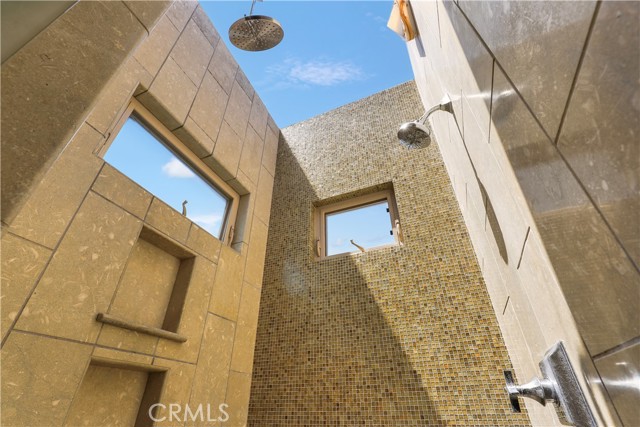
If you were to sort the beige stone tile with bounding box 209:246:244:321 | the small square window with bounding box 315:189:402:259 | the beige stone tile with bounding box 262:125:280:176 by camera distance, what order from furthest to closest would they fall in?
the beige stone tile with bounding box 262:125:280:176 → the small square window with bounding box 315:189:402:259 → the beige stone tile with bounding box 209:246:244:321

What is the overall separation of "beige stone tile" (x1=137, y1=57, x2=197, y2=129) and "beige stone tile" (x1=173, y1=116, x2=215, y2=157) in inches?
1.7

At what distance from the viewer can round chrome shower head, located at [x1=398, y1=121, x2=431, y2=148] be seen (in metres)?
1.48

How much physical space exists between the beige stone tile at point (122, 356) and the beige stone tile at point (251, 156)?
4.81 feet

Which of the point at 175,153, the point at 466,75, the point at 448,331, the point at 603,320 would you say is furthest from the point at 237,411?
the point at 466,75

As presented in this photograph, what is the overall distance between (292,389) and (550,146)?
200 centimetres

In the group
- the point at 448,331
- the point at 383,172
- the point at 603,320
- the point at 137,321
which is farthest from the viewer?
the point at 383,172

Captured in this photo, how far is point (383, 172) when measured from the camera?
2.47 m

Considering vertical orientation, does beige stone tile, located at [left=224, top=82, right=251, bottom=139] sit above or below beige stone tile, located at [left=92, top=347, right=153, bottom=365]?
above

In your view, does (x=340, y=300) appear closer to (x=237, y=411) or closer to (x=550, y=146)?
(x=237, y=411)

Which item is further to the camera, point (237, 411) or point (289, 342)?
point (289, 342)

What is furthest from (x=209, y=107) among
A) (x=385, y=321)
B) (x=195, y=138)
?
(x=385, y=321)

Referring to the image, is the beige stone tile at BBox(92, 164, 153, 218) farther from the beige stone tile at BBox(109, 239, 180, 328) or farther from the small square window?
the small square window

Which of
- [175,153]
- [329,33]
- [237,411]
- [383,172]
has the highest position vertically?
[329,33]

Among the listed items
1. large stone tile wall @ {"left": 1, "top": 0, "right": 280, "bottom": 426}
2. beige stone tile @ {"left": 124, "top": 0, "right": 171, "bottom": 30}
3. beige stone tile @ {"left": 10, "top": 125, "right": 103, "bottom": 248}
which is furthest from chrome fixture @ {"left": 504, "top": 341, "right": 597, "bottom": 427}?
beige stone tile @ {"left": 10, "top": 125, "right": 103, "bottom": 248}
